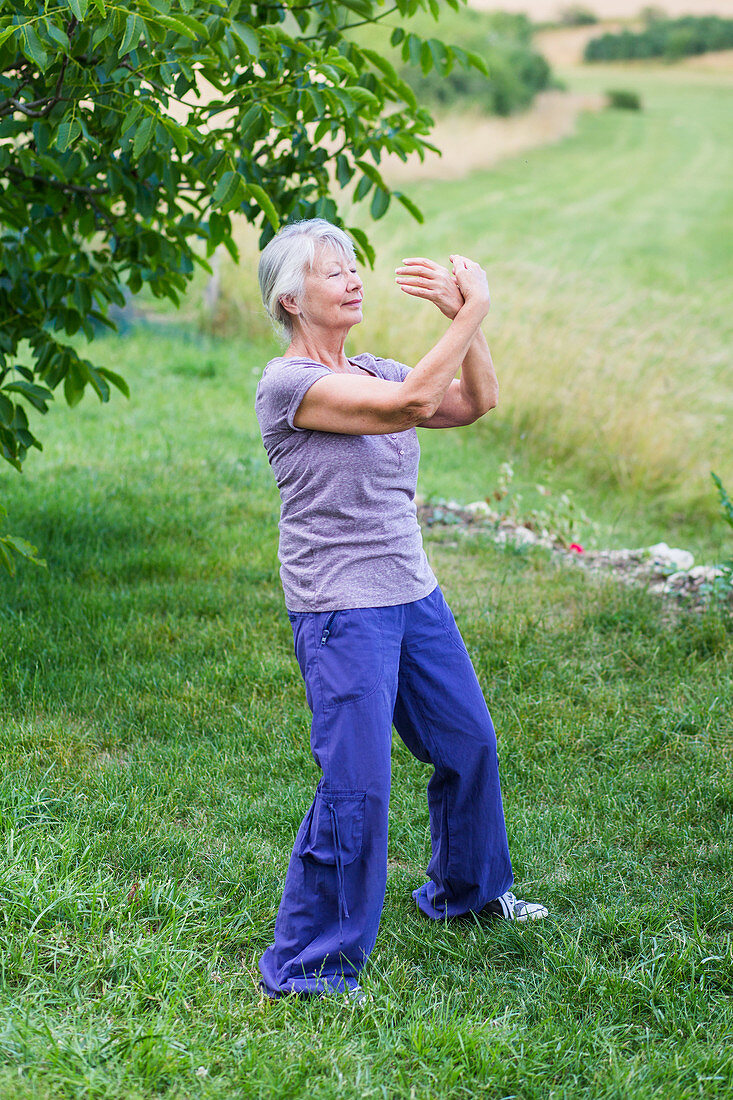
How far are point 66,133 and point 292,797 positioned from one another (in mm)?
2453

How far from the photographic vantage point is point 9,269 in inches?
195

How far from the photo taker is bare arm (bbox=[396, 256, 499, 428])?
8.80 ft

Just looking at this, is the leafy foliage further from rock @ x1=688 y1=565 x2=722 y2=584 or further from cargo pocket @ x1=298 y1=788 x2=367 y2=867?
cargo pocket @ x1=298 y1=788 x2=367 y2=867

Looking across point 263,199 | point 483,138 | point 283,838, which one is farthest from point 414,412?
point 483,138

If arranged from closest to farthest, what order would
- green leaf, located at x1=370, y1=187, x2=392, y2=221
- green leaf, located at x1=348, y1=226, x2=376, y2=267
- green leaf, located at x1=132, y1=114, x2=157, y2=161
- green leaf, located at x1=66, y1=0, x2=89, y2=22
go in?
green leaf, located at x1=66, y1=0, x2=89, y2=22 < green leaf, located at x1=132, y1=114, x2=157, y2=161 < green leaf, located at x1=370, y1=187, x2=392, y2=221 < green leaf, located at x1=348, y1=226, x2=376, y2=267

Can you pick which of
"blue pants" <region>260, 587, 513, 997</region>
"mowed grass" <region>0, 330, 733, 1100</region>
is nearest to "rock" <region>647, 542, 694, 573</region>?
"mowed grass" <region>0, 330, 733, 1100</region>

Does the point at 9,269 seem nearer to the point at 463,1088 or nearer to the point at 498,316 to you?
the point at 463,1088

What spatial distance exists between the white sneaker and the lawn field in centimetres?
5

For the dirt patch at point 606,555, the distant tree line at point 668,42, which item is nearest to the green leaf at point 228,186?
the dirt patch at point 606,555

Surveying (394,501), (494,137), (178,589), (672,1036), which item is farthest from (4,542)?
(494,137)

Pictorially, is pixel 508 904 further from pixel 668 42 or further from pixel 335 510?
pixel 668 42

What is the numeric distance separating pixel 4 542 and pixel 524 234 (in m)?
18.6

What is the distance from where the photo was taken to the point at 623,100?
44594 millimetres

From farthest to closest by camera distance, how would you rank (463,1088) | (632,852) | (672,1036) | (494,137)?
(494,137) < (632,852) < (672,1036) < (463,1088)
